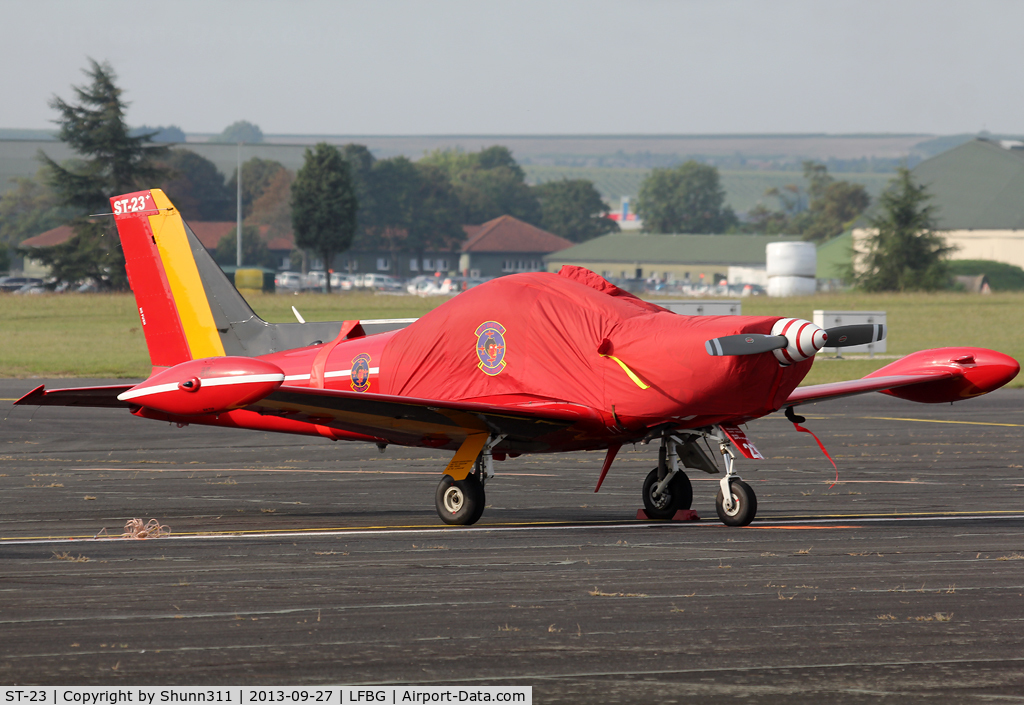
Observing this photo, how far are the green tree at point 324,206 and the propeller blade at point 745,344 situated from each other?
90.1m

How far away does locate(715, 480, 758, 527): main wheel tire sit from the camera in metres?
12.3

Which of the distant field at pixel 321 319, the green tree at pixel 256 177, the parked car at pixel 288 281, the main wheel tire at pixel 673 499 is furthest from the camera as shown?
the green tree at pixel 256 177

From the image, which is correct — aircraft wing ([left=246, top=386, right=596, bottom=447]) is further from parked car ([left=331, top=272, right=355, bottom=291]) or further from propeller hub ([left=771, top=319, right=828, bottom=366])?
parked car ([left=331, top=272, right=355, bottom=291])

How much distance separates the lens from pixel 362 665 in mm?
6770

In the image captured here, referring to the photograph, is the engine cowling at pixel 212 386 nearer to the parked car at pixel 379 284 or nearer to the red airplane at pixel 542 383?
the red airplane at pixel 542 383

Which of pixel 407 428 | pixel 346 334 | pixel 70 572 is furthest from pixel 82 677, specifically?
pixel 346 334

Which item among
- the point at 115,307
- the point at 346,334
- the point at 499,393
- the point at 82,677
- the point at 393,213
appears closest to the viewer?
the point at 82,677

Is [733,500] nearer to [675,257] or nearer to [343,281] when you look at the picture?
[343,281]

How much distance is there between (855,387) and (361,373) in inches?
224

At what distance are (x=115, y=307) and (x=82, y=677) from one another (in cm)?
6561

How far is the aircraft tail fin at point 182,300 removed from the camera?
15.8 meters

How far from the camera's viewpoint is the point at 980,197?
131 m

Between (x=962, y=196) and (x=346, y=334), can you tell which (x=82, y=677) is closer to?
(x=346, y=334)
